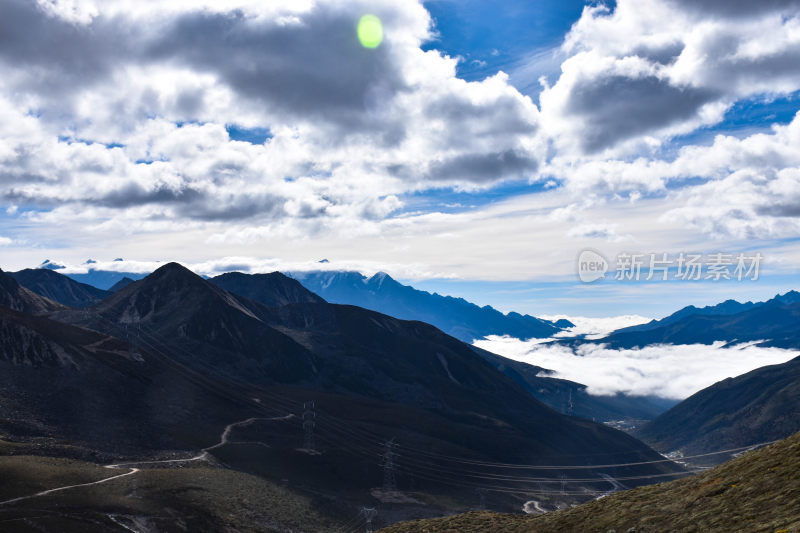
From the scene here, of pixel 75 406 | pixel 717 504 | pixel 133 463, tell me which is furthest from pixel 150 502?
pixel 717 504

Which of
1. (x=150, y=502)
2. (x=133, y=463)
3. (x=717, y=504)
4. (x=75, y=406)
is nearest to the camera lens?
(x=717, y=504)

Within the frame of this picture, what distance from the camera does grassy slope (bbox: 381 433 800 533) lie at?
21984mm

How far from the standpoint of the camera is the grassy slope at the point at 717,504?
72.1ft

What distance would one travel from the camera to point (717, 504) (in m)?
25.8

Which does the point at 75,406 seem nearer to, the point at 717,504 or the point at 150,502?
the point at 150,502

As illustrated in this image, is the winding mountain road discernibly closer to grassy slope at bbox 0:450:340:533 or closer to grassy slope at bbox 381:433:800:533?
grassy slope at bbox 0:450:340:533

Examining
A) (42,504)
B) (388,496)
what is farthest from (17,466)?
(388,496)

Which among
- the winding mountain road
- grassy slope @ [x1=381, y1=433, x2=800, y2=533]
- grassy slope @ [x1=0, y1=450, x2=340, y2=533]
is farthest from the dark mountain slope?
grassy slope @ [x1=381, y1=433, x2=800, y2=533]

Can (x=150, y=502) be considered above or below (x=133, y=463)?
above

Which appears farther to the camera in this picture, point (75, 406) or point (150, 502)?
point (75, 406)

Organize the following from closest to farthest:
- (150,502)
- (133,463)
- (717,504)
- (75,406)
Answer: (717,504), (150,502), (133,463), (75,406)

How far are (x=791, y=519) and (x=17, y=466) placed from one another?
124 m

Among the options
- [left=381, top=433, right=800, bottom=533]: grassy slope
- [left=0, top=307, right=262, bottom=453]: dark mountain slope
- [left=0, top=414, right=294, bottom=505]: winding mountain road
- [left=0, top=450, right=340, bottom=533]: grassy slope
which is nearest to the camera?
[left=381, top=433, right=800, bottom=533]: grassy slope

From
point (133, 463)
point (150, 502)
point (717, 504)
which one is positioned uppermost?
point (717, 504)
